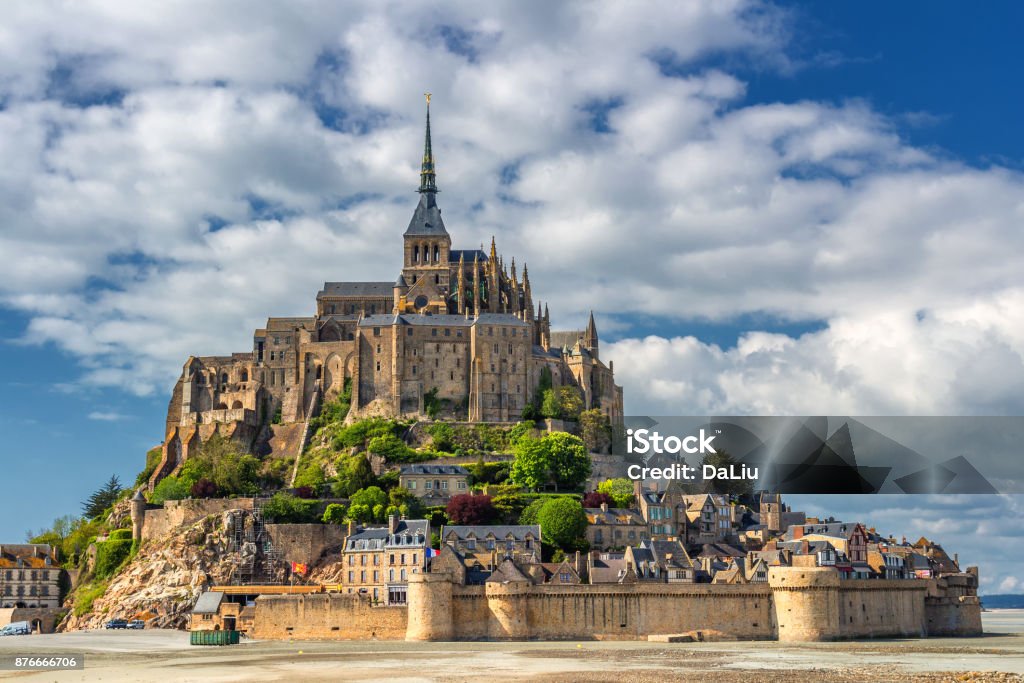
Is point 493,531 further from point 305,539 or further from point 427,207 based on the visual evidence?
point 427,207

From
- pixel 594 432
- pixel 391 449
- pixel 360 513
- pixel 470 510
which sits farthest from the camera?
pixel 594 432

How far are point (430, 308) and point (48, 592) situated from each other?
3754 cm

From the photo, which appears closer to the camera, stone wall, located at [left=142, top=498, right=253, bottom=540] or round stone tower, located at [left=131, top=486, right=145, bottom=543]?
stone wall, located at [left=142, top=498, right=253, bottom=540]

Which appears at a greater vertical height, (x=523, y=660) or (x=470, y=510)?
(x=470, y=510)

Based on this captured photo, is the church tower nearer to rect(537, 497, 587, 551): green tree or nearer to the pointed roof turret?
the pointed roof turret

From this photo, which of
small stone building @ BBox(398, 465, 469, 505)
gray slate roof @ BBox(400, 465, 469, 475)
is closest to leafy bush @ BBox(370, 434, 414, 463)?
gray slate roof @ BBox(400, 465, 469, 475)

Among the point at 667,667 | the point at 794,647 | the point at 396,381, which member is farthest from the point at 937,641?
the point at 396,381

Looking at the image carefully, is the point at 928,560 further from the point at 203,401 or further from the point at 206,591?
the point at 203,401

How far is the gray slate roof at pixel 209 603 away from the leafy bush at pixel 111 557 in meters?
13.6

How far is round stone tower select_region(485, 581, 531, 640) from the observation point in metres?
70.0

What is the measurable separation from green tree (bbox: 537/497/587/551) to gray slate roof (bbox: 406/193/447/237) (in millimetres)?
41433

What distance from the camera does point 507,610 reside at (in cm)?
7031

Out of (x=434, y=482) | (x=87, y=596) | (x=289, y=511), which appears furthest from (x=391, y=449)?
(x=87, y=596)

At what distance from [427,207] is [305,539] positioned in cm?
4577
